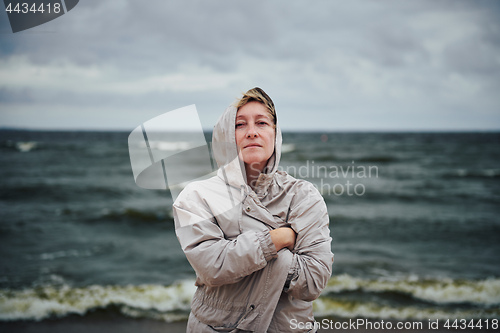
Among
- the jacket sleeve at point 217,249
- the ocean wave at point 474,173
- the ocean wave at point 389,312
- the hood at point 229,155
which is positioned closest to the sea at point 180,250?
the ocean wave at point 389,312

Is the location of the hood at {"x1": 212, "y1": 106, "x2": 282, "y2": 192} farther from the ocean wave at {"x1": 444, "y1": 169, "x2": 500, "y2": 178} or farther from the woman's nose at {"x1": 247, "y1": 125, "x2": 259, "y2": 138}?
the ocean wave at {"x1": 444, "y1": 169, "x2": 500, "y2": 178}

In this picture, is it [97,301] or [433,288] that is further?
[433,288]

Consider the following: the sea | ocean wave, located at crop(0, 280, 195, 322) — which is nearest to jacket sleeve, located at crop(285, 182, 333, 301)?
the sea

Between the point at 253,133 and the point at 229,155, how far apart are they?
0.19 m

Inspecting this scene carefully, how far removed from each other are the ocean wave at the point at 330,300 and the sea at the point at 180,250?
0.02 m

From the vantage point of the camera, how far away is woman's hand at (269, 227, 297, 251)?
2.04 m

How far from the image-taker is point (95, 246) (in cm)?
943

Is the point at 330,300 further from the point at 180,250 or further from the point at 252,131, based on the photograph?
the point at 252,131

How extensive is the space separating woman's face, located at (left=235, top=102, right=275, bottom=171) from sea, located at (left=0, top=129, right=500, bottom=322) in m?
1.74

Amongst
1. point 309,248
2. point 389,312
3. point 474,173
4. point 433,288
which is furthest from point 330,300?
point 474,173

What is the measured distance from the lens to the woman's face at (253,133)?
224cm

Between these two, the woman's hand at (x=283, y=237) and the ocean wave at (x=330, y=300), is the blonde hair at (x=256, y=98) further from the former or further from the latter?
the ocean wave at (x=330, y=300)

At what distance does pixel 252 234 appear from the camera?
2010 millimetres

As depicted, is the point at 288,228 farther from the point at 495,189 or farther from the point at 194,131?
the point at 495,189
